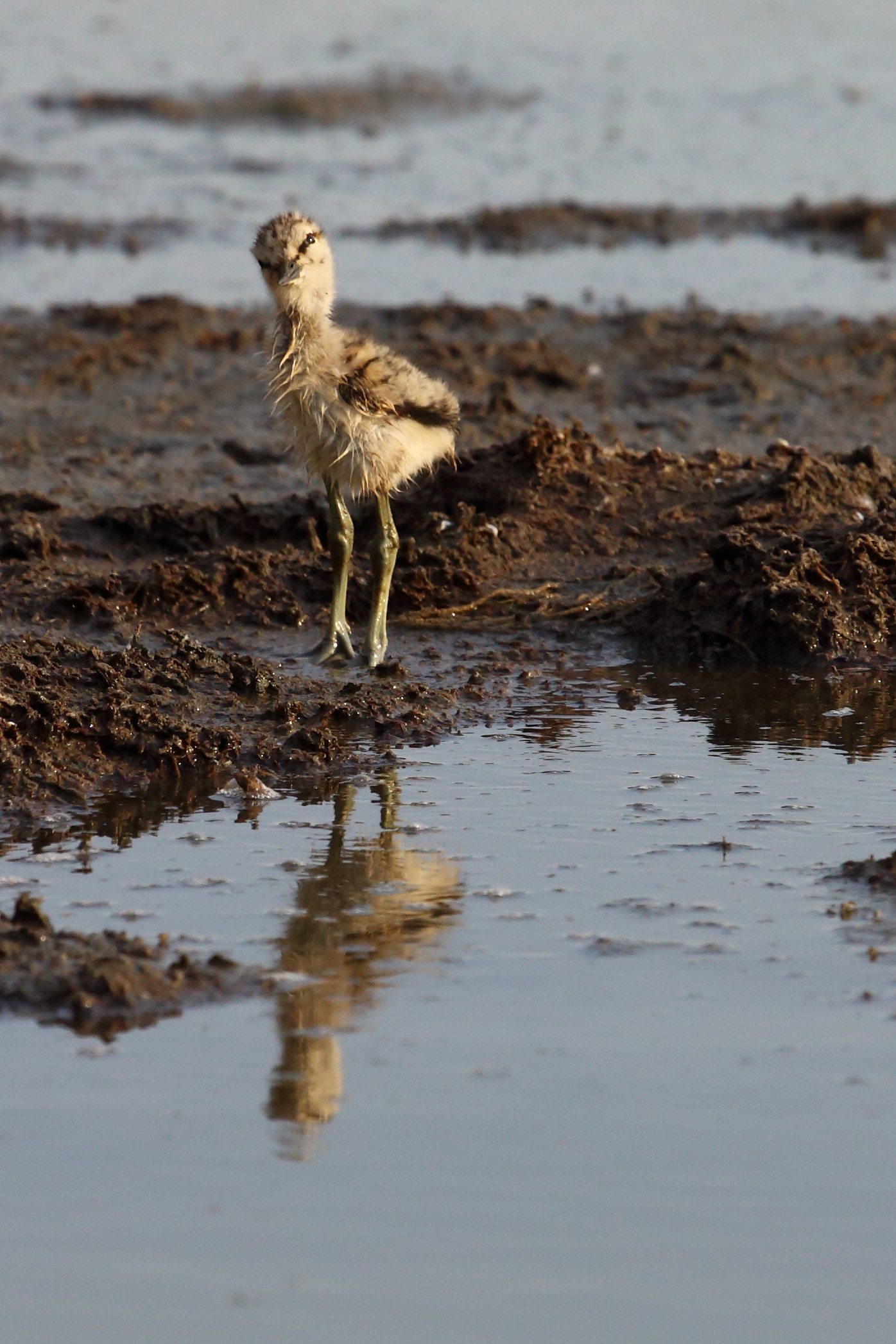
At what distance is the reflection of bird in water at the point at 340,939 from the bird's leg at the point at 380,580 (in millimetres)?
1347

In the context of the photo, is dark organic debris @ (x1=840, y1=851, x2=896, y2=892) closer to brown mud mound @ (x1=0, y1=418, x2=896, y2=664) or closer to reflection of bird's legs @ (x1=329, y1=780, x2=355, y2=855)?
reflection of bird's legs @ (x1=329, y1=780, x2=355, y2=855)

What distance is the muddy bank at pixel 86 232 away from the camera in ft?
53.2

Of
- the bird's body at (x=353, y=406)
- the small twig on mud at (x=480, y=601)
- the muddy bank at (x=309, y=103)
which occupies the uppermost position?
the muddy bank at (x=309, y=103)

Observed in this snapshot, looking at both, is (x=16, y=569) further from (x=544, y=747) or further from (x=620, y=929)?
(x=620, y=929)

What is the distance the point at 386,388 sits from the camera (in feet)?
22.8

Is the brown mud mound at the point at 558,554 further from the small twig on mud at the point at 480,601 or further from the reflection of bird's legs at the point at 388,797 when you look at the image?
the reflection of bird's legs at the point at 388,797

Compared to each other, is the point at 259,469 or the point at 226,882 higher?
the point at 259,469

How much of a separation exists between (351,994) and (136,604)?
3645 millimetres

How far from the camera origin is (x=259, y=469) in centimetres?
1039

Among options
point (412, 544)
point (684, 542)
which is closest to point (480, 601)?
point (412, 544)

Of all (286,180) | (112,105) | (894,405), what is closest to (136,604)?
(894,405)

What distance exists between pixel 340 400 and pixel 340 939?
2.59 m

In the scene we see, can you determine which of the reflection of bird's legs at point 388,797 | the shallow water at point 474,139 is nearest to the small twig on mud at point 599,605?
the reflection of bird's legs at point 388,797

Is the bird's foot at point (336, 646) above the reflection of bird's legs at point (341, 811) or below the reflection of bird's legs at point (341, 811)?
above
